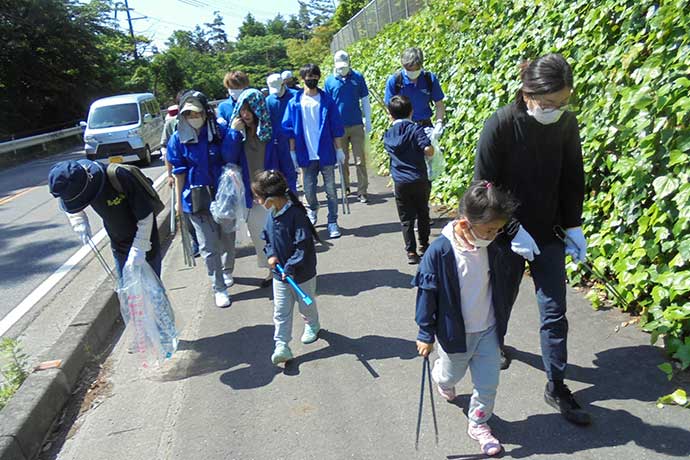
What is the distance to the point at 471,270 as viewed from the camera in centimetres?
264

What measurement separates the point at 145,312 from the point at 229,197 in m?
1.41

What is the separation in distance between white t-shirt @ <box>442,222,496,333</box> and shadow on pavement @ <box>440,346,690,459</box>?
66 centimetres

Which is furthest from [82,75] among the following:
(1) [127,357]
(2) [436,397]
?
(2) [436,397]

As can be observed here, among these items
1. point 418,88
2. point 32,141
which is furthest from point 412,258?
point 32,141

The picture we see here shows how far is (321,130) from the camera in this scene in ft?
20.3

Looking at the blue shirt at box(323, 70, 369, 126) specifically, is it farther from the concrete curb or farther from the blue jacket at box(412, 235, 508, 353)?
the blue jacket at box(412, 235, 508, 353)

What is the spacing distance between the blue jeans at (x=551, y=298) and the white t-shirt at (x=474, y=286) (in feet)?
0.61

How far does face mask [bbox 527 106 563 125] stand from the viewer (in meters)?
2.67

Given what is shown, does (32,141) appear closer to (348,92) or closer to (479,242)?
(348,92)

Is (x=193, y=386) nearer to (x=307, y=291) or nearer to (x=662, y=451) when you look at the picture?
(x=307, y=291)

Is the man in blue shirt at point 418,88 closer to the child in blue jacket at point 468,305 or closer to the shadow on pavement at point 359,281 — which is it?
the shadow on pavement at point 359,281

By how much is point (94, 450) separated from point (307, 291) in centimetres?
169

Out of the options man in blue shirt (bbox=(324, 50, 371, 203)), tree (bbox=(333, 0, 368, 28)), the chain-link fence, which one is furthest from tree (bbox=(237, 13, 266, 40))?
man in blue shirt (bbox=(324, 50, 371, 203))

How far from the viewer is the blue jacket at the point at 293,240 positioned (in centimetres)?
371
